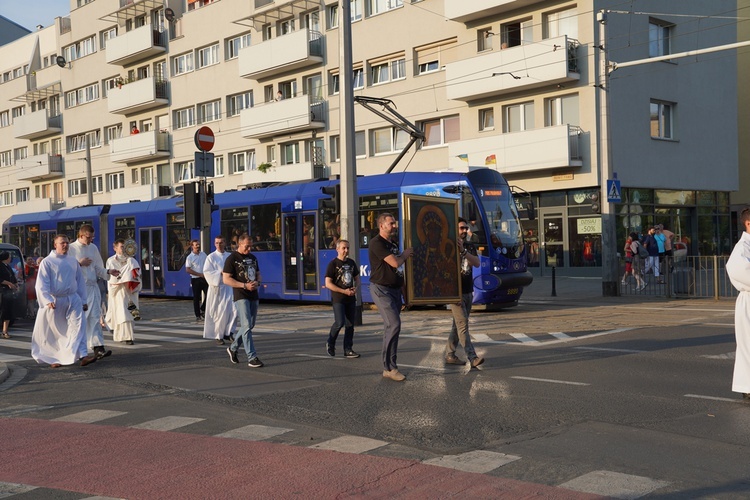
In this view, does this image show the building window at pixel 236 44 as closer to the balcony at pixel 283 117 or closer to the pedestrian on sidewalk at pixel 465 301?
the balcony at pixel 283 117

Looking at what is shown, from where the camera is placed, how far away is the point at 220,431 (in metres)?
7.44

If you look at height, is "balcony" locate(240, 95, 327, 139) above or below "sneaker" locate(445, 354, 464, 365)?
above

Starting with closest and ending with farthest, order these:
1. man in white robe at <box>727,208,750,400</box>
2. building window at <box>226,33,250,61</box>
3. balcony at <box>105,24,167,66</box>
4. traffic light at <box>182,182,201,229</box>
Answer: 1. man in white robe at <box>727,208,750,400</box>
2. traffic light at <box>182,182,201,229</box>
3. building window at <box>226,33,250,61</box>
4. balcony at <box>105,24,167,66</box>

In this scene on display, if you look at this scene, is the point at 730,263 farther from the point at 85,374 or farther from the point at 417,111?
the point at 417,111

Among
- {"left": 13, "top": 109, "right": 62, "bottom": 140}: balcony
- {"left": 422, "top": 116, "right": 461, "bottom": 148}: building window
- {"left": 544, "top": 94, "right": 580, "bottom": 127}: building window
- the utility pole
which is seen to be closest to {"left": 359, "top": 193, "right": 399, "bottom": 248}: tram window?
the utility pole

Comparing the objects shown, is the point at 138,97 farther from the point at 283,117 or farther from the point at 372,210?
the point at 372,210

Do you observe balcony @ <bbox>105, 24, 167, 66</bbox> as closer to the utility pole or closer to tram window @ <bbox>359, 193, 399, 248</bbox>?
tram window @ <bbox>359, 193, 399, 248</bbox>

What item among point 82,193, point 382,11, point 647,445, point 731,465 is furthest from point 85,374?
point 82,193

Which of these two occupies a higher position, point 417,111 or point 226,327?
point 417,111

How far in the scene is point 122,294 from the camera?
48.4ft

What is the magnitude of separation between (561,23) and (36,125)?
42.6m

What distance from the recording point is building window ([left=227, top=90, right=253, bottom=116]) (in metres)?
44.3

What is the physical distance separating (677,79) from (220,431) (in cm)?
3064

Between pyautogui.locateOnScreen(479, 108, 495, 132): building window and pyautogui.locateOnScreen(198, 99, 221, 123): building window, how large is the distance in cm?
1747
